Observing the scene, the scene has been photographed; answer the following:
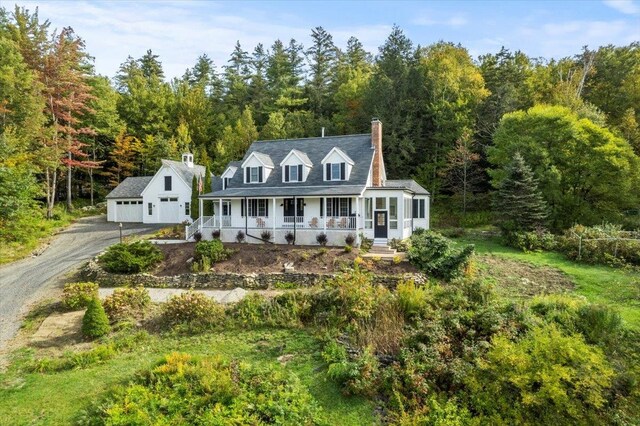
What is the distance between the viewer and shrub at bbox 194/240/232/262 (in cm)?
1719

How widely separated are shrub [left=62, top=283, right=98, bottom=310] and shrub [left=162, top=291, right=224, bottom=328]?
3.58 meters

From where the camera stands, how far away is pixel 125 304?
40.4ft

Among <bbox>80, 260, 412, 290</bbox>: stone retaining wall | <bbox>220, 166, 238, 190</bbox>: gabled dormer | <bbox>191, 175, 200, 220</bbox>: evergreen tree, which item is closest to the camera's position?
<bbox>80, 260, 412, 290</bbox>: stone retaining wall

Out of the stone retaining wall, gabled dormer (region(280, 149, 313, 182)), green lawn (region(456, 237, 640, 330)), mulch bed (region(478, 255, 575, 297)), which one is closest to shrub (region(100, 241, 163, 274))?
the stone retaining wall

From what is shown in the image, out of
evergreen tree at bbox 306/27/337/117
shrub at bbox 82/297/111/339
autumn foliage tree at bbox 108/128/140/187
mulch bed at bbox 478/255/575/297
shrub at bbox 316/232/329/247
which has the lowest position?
shrub at bbox 82/297/111/339

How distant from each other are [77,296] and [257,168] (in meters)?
13.2

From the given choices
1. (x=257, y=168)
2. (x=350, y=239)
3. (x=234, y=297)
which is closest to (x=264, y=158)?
(x=257, y=168)

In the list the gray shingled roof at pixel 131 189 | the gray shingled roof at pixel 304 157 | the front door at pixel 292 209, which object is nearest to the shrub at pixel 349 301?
the front door at pixel 292 209

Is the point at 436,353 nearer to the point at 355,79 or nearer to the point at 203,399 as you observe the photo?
the point at 203,399

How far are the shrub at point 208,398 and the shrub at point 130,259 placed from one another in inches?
384

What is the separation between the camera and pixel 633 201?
72.3 feet

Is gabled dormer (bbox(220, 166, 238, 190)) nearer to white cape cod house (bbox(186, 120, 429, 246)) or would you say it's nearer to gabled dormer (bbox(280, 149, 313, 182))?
white cape cod house (bbox(186, 120, 429, 246))

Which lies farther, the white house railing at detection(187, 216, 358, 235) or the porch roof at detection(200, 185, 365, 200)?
the white house railing at detection(187, 216, 358, 235)

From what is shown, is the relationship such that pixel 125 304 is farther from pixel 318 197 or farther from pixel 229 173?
pixel 229 173
